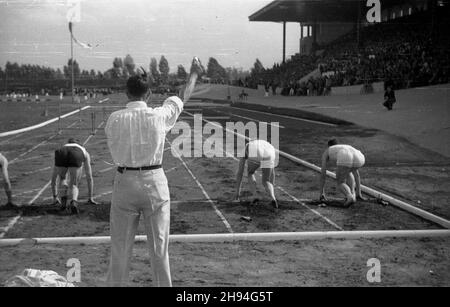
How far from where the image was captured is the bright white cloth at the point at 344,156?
8844mm

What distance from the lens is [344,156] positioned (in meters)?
8.85

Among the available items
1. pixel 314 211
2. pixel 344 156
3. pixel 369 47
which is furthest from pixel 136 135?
pixel 369 47

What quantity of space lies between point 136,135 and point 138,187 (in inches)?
16.4

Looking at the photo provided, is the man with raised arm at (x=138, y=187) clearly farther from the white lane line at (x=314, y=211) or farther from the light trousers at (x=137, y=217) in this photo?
the white lane line at (x=314, y=211)

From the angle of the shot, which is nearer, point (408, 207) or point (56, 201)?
point (408, 207)

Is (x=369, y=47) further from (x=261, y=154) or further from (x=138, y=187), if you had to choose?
(x=138, y=187)

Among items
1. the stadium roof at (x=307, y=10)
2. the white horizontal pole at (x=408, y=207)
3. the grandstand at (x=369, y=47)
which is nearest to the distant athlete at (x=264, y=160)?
the white horizontal pole at (x=408, y=207)

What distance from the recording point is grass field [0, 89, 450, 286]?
18.8 feet

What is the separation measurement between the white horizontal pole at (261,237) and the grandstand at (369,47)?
20.7 m

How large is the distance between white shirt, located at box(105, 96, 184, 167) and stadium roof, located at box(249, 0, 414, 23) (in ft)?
102

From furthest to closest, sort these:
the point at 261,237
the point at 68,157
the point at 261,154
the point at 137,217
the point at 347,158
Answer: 1. the point at 261,154
2. the point at 347,158
3. the point at 68,157
4. the point at 261,237
5. the point at 137,217

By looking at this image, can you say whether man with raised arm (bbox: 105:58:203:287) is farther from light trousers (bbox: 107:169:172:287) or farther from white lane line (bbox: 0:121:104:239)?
white lane line (bbox: 0:121:104:239)

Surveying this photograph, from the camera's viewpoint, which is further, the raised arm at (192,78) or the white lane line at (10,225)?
the white lane line at (10,225)

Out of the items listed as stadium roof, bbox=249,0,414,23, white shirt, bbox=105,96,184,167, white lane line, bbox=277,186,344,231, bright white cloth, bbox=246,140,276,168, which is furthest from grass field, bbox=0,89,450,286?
stadium roof, bbox=249,0,414,23
